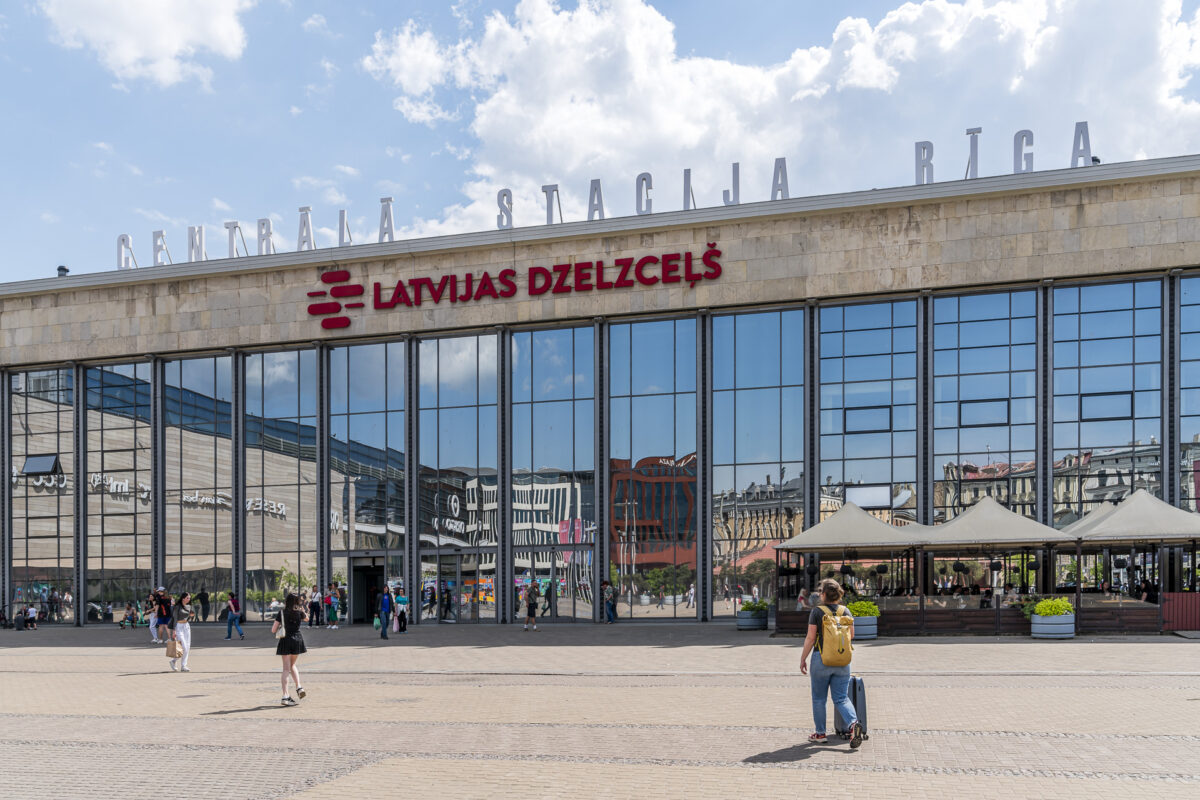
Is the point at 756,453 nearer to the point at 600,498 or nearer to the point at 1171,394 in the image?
the point at 600,498

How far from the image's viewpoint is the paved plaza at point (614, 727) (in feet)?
33.3

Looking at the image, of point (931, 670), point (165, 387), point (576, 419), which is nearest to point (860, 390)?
point (576, 419)

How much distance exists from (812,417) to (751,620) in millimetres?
7716

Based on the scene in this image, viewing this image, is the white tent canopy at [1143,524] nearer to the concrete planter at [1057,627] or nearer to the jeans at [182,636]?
the concrete planter at [1057,627]

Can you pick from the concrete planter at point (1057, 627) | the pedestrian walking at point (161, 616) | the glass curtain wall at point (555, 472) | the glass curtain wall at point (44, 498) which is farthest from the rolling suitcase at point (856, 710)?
the glass curtain wall at point (44, 498)

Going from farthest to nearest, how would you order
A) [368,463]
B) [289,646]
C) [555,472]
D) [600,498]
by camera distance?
[368,463] → [555,472] → [600,498] → [289,646]

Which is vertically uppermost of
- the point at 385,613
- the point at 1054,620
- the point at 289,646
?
the point at 289,646

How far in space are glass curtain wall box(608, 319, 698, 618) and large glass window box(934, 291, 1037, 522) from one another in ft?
25.8

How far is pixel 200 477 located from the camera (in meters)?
43.1

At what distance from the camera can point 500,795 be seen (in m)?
9.74

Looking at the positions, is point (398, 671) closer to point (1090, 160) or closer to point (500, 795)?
point (500, 795)

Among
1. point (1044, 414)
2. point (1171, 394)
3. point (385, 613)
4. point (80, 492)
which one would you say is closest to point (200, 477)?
point (80, 492)

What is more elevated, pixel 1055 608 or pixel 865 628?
pixel 1055 608

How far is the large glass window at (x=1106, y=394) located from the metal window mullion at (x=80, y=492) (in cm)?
3522
